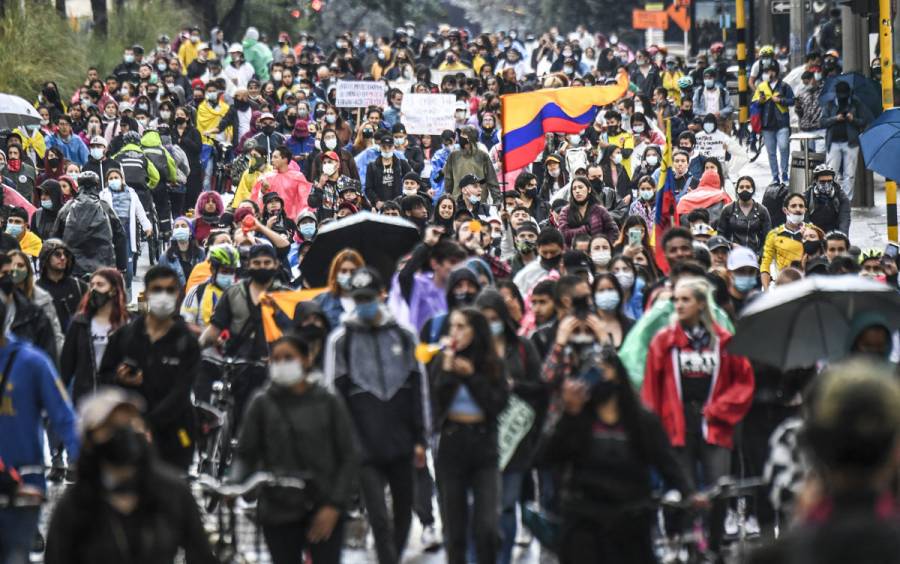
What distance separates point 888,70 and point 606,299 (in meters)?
8.49

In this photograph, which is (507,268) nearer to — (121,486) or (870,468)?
(121,486)

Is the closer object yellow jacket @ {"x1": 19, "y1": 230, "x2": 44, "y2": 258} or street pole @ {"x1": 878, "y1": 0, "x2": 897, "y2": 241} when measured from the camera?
yellow jacket @ {"x1": 19, "y1": 230, "x2": 44, "y2": 258}

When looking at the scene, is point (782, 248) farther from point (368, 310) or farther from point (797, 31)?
point (797, 31)

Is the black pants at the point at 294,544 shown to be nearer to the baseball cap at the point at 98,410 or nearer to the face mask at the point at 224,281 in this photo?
the baseball cap at the point at 98,410

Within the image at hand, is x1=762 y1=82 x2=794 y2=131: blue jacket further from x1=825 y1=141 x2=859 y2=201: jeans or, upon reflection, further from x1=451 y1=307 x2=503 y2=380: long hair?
x1=451 y1=307 x2=503 y2=380: long hair

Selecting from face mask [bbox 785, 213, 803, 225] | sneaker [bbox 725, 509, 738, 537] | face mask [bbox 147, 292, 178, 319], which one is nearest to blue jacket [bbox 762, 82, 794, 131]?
face mask [bbox 785, 213, 803, 225]

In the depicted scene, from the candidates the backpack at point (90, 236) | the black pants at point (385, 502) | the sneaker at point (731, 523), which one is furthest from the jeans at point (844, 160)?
the black pants at point (385, 502)

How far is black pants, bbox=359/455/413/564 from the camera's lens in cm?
973

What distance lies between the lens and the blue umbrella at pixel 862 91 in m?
22.9

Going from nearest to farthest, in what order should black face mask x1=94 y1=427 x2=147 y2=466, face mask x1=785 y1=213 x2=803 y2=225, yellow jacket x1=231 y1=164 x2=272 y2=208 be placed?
black face mask x1=94 y1=427 x2=147 y2=466 < face mask x1=785 y1=213 x2=803 y2=225 < yellow jacket x1=231 y1=164 x2=272 y2=208

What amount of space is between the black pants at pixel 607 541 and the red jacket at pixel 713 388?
2.04 meters

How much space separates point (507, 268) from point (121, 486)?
6959 mm

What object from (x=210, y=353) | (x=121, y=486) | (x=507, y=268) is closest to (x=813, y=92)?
(x=507, y=268)

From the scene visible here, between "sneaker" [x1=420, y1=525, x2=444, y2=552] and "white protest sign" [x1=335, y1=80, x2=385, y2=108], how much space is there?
16.9m
